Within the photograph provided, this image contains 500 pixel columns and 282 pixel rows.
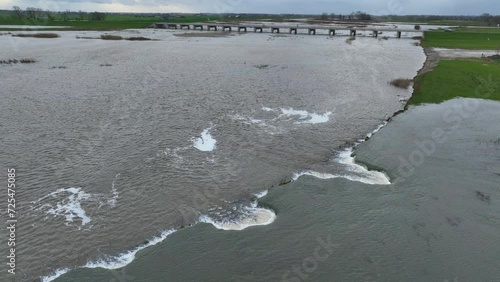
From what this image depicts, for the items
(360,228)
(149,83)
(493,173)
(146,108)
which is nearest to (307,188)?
(360,228)

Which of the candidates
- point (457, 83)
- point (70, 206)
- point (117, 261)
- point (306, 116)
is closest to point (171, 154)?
point (70, 206)

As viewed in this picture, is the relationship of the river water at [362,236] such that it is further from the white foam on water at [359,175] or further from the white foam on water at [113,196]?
the white foam on water at [113,196]

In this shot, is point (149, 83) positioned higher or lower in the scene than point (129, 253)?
higher

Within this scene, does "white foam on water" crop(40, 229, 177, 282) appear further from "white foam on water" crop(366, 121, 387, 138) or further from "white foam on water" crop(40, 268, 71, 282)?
"white foam on water" crop(366, 121, 387, 138)

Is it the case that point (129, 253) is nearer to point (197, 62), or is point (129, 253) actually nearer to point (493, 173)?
point (493, 173)

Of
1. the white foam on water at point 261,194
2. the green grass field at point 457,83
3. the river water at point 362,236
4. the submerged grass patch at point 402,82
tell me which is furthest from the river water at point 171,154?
the green grass field at point 457,83

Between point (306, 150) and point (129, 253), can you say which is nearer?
Answer: point (129, 253)
